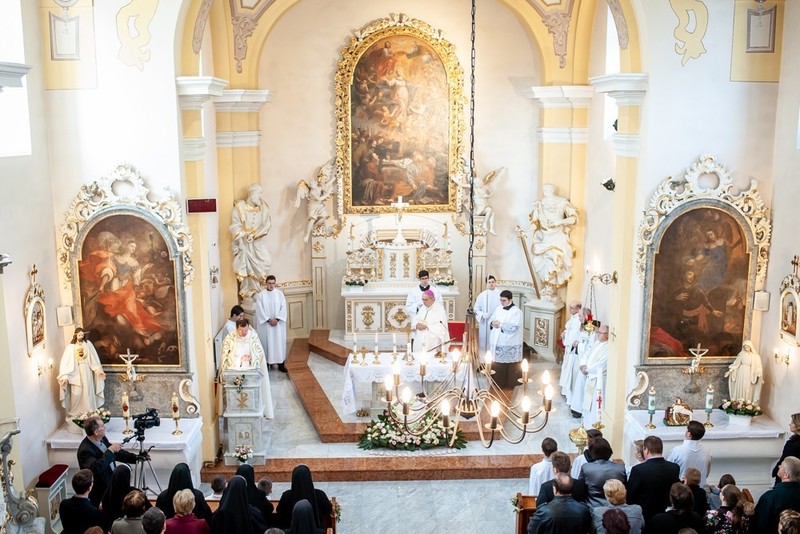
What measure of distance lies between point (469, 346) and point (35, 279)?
5.71 metres

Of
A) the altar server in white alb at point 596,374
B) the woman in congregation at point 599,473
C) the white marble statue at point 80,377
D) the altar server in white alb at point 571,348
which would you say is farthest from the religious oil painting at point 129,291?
the altar server in white alb at point 571,348

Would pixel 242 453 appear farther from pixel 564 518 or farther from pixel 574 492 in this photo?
pixel 564 518

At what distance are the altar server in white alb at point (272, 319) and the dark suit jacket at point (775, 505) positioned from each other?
9730mm

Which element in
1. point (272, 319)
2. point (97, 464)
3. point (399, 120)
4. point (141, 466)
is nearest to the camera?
point (97, 464)

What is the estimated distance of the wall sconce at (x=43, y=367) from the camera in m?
10.6

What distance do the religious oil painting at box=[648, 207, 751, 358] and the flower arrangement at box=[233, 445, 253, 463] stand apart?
222 inches

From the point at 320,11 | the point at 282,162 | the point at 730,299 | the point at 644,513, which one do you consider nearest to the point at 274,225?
the point at 282,162

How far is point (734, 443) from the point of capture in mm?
11156

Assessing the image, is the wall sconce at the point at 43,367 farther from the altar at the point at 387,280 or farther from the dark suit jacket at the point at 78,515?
the altar at the point at 387,280

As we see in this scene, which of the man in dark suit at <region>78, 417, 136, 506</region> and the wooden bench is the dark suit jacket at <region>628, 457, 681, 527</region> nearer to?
the wooden bench

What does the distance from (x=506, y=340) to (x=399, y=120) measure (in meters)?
5.23

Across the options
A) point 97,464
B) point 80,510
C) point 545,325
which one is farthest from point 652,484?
point 545,325

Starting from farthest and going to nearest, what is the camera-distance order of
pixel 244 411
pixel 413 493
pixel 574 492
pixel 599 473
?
pixel 244 411
pixel 413 493
pixel 599 473
pixel 574 492

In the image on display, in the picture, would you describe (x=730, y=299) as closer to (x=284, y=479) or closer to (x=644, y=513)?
(x=644, y=513)
